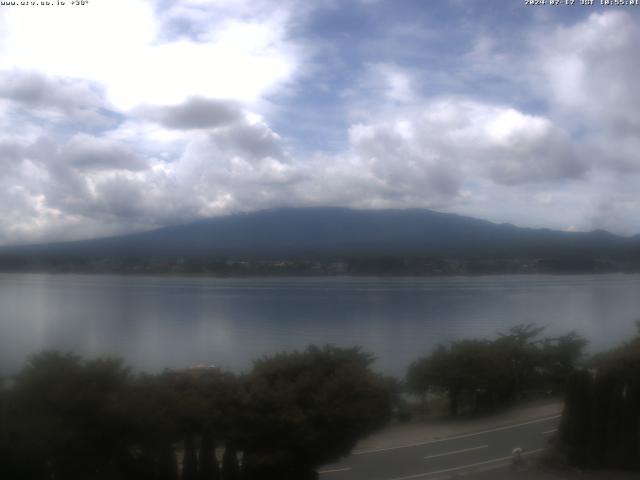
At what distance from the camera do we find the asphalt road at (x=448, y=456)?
11594 millimetres

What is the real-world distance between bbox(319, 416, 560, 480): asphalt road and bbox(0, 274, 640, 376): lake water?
2998mm

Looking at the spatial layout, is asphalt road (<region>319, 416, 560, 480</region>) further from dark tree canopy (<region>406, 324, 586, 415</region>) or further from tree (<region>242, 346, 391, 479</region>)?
dark tree canopy (<region>406, 324, 586, 415</region>)

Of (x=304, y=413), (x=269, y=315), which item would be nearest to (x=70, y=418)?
(x=304, y=413)

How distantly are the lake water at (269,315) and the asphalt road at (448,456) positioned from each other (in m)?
3.00

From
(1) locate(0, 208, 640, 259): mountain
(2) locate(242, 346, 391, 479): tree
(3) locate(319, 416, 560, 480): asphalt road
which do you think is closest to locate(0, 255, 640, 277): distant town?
(1) locate(0, 208, 640, 259): mountain

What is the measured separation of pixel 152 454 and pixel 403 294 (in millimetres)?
29302

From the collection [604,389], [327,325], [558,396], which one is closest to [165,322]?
[327,325]

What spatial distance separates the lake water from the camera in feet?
58.7

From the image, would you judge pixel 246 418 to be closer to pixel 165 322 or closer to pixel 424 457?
pixel 424 457

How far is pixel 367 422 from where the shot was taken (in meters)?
11.1

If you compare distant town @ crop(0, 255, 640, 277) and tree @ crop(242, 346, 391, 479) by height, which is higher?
distant town @ crop(0, 255, 640, 277)

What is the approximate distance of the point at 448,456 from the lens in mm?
12461

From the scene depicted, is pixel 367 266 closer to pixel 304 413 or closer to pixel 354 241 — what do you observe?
pixel 354 241

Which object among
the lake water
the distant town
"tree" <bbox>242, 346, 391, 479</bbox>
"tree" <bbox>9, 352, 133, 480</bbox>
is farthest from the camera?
the distant town
